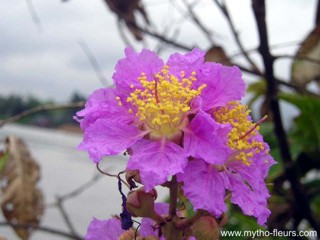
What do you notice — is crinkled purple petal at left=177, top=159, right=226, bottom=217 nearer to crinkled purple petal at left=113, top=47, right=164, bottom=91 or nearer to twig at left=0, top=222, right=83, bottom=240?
crinkled purple petal at left=113, top=47, right=164, bottom=91

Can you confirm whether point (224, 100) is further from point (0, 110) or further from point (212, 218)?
point (0, 110)

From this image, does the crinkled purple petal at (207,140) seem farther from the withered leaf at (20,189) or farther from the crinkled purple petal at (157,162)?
the withered leaf at (20,189)

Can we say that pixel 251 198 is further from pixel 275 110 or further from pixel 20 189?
pixel 20 189

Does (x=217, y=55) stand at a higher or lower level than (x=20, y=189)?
higher

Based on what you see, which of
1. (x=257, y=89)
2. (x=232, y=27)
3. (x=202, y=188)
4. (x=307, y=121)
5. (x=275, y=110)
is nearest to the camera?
(x=202, y=188)

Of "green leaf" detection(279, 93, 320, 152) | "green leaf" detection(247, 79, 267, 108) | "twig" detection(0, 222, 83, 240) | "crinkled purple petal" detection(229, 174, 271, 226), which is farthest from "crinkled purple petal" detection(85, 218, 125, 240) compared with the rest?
"green leaf" detection(247, 79, 267, 108)

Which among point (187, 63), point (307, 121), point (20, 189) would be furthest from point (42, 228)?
point (307, 121)
